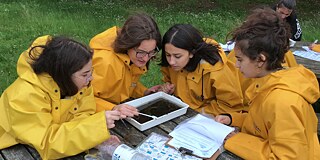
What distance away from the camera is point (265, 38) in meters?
2.51

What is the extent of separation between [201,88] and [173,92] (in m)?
0.27

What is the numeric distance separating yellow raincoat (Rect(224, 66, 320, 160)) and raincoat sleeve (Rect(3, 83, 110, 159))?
2.69ft

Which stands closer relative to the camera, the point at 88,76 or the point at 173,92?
the point at 88,76

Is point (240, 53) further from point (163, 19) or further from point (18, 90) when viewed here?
point (163, 19)

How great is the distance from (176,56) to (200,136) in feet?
3.16

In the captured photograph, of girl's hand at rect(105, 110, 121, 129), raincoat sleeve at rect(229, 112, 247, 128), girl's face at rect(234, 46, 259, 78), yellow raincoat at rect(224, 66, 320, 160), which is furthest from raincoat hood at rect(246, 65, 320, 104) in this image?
girl's hand at rect(105, 110, 121, 129)

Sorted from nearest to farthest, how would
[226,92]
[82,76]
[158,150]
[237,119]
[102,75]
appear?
[158,150]
[82,76]
[237,119]
[102,75]
[226,92]

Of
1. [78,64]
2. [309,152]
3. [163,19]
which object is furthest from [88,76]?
[163,19]

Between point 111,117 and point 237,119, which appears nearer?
point 111,117

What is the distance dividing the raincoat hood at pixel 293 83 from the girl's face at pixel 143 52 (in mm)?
998

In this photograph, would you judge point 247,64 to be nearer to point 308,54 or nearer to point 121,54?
point 121,54

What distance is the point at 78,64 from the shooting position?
7.76ft

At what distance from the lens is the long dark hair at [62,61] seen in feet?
7.61

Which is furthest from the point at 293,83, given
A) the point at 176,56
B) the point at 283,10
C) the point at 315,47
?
the point at 283,10
